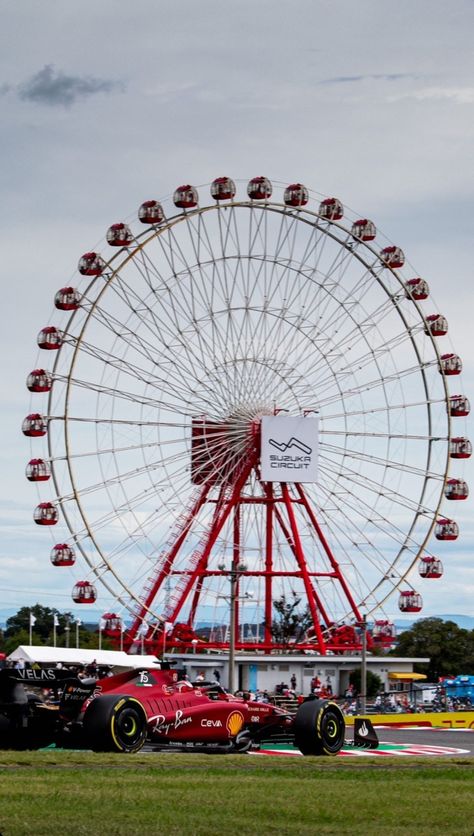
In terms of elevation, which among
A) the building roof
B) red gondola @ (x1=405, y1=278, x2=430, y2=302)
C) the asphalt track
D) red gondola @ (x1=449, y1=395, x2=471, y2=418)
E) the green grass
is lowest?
the green grass

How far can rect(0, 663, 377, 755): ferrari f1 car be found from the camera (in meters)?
22.9

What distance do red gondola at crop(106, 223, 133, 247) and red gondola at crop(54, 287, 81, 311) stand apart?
2.68 metres

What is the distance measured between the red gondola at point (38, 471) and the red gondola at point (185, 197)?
42.0ft

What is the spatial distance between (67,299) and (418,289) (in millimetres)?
17307

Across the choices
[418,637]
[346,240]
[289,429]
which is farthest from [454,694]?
[418,637]

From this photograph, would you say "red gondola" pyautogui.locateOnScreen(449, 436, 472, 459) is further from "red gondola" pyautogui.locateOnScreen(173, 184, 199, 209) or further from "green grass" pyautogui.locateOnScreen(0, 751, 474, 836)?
"green grass" pyautogui.locateOnScreen(0, 751, 474, 836)

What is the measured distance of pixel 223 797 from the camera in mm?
16266

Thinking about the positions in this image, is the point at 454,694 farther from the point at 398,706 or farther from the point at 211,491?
the point at 211,491

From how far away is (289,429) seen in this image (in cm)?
6475

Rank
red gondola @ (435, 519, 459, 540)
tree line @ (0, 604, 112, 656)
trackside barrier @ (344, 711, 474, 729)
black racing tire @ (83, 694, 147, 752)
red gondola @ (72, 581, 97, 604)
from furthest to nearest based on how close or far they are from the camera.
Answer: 1. tree line @ (0, 604, 112, 656)
2. red gondola @ (435, 519, 459, 540)
3. red gondola @ (72, 581, 97, 604)
4. trackside barrier @ (344, 711, 474, 729)
5. black racing tire @ (83, 694, 147, 752)

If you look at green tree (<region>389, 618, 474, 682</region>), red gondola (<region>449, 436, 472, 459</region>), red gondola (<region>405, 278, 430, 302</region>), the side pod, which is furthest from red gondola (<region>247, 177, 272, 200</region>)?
green tree (<region>389, 618, 474, 682</region>)

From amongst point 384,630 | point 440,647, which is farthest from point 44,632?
point 384,630

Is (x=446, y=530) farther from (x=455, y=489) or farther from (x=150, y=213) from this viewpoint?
(x=150, y=213)

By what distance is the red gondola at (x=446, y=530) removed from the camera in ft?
218
